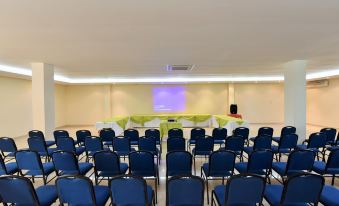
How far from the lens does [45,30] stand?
14.1 feet

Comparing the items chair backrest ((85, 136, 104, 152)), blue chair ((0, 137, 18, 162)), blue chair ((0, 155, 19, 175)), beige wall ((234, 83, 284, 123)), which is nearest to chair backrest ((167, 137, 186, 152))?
chair backrest ((85, 136, 104, 152))

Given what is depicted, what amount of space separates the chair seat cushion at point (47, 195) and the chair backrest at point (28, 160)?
0.84 metres

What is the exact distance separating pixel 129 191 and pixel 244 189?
1332 millimetres

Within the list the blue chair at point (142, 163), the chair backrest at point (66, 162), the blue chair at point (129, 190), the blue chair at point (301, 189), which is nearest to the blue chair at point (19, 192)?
the blue chair at point (129, 190)

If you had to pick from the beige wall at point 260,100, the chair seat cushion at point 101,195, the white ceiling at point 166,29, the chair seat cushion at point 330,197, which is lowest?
the chair seat cushion at point 330,197

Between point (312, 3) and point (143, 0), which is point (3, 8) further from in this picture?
point (312, 3)

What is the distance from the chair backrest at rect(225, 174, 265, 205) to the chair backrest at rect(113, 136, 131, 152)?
318 centimetres

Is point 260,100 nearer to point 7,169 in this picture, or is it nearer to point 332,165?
point 332,165

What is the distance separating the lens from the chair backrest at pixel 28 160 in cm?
365

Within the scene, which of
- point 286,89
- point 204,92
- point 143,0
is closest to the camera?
point 143,0

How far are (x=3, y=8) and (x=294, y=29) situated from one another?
5163mm

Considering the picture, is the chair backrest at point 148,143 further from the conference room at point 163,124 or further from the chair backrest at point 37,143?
the chair backrest at point 37,143

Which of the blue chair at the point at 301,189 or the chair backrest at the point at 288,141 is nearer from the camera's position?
the blue chair at the point at 301,189

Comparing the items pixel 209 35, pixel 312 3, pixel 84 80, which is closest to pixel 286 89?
pixel 209 35
